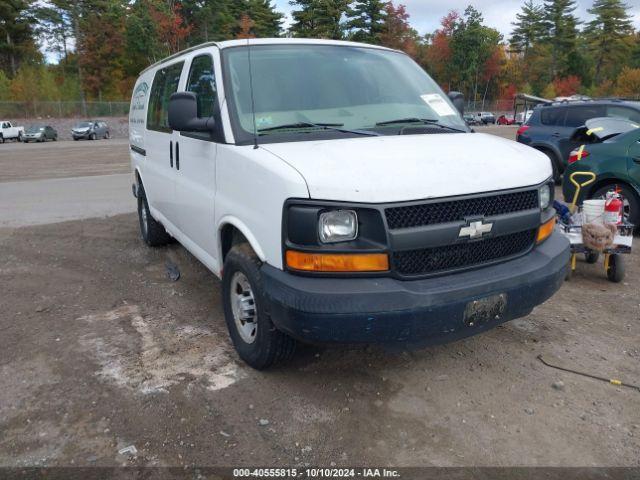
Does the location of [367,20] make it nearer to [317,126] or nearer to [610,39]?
[610,39]

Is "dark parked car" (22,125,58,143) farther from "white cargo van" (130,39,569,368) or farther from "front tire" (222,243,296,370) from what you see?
"front tire" (222,243,296,370)

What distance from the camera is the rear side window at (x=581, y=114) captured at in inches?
434

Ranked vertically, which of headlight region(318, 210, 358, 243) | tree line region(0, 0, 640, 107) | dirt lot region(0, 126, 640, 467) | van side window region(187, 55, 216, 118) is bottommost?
dirt lot region(0, 126, 640, 467)

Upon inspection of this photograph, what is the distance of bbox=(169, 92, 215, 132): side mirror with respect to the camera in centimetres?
357

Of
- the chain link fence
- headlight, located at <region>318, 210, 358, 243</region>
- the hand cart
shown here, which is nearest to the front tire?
headlight, located at <region>318, 210, 358, 243</region>

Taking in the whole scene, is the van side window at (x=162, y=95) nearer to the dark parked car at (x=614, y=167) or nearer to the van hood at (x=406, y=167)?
the van hood at (x=406, y=167)

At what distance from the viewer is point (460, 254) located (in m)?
2.98

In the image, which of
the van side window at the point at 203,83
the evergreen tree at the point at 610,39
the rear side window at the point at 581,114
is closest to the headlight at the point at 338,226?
the van side window at the point at 203,83

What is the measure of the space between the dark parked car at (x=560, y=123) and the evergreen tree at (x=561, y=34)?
80.9 meters

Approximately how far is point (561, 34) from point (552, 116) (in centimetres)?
8462

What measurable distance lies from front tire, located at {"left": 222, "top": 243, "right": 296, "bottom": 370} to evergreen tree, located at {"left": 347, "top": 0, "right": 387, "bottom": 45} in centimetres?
5990

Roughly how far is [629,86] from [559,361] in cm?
7531

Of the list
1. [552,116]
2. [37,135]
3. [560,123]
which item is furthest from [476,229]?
[37,135]

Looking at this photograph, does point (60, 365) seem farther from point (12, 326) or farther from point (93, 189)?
point (93, 189)
